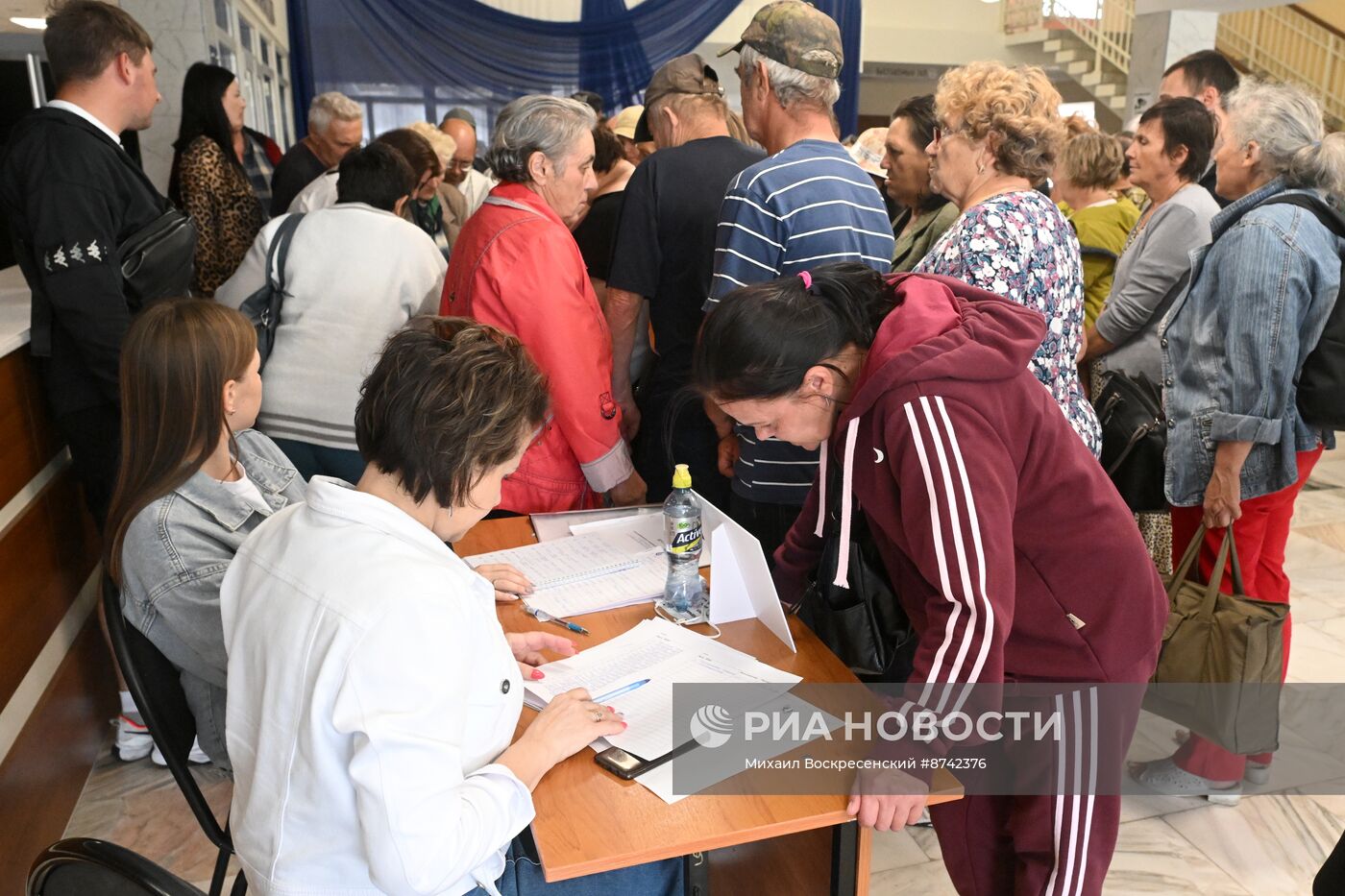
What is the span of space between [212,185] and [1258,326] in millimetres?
3157

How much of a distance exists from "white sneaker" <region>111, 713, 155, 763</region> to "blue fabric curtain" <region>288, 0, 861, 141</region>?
18.6 ft

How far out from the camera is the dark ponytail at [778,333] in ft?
4.42

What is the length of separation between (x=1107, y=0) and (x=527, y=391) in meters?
12.3

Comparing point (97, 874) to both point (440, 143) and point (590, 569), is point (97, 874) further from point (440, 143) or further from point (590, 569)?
point (440, 143)

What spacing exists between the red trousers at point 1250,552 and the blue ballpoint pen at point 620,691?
5.26ft

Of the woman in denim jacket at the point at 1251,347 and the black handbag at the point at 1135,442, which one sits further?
the black handbag at the point at 1135,442

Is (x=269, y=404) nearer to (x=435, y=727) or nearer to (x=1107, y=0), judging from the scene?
(x=435, y=727)

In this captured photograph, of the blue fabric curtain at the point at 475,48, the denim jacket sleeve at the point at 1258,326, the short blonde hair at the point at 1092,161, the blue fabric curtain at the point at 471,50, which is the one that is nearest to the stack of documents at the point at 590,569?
the denim jacket sleeve at the point at 1258,326

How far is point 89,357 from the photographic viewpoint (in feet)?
7.55

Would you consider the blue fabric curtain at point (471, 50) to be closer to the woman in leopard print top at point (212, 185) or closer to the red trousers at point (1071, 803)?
the woman in leopard print top at point (212, 185)

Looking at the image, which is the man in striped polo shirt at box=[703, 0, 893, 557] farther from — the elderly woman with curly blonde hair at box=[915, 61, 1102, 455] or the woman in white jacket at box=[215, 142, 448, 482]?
the woman in white jacket at box=[215, 142, 448, 482]

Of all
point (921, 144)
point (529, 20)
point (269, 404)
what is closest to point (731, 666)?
point (269, 404)

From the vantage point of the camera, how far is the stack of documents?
5.68ft

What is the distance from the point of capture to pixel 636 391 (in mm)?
2691
